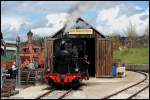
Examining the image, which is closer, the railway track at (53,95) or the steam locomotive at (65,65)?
the railway track at (53,95)

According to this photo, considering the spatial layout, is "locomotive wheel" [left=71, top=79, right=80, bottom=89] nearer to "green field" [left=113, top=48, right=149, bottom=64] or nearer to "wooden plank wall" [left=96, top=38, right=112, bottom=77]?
"wooden plank wall" [left=96, top=38, right=112, bottom=77]

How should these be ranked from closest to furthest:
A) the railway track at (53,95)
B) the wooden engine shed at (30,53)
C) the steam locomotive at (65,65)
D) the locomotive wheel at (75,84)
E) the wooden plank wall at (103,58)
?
the railway track at (53,95)
the steam locomotive at (65,65)
the locomotive wheel at (75,84)
the wooden plank wall at (103,58)
the wooden engine shed at (30,53)

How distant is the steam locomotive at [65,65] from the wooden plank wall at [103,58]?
33.0ft

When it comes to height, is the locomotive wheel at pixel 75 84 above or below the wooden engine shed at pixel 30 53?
below

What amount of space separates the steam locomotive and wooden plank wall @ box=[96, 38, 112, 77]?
33.0ft

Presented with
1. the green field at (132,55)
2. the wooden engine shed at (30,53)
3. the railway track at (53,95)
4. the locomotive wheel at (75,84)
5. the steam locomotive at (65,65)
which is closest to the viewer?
the railway track at (53,95)

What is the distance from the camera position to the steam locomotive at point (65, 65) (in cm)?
2341

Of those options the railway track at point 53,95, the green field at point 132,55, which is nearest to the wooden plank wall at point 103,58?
the railway track at point 53,95

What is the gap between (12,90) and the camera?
20984mm

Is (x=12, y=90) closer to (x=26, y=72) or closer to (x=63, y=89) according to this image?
(x=63, y=89)

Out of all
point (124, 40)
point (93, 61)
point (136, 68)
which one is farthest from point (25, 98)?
point (124, 40)

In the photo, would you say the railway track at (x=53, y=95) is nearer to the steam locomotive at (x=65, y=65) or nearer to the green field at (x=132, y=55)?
the steam locomotive at (x=65, y=65)

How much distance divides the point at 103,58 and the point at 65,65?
1087cm

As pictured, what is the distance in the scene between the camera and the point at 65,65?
23.7m
